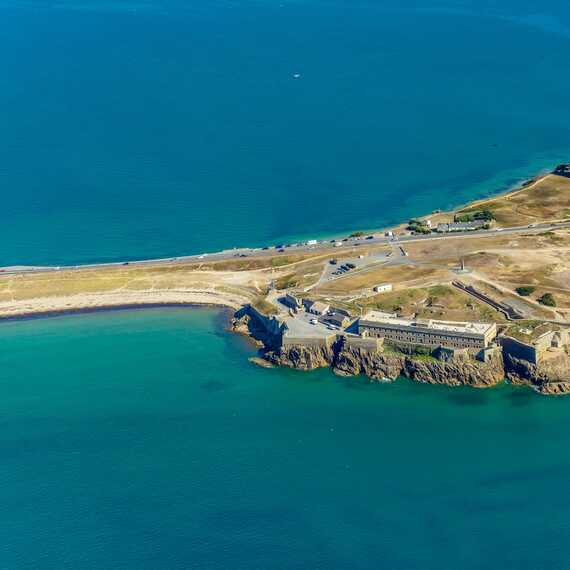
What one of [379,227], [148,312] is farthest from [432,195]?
[148,312]

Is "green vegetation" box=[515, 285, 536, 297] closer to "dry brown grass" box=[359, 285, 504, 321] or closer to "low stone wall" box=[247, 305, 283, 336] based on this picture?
"dry brown grass" box=[359, 285, 504, 321]

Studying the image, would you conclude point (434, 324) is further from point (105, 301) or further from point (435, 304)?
point (105, 301)

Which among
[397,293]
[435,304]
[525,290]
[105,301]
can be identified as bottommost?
[435,304]

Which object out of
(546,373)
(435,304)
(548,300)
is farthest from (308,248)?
(546,373)

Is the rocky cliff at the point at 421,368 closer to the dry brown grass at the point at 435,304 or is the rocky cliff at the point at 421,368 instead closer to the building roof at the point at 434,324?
the building roof at the point at 434,324

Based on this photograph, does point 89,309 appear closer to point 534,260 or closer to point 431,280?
point 431,280
